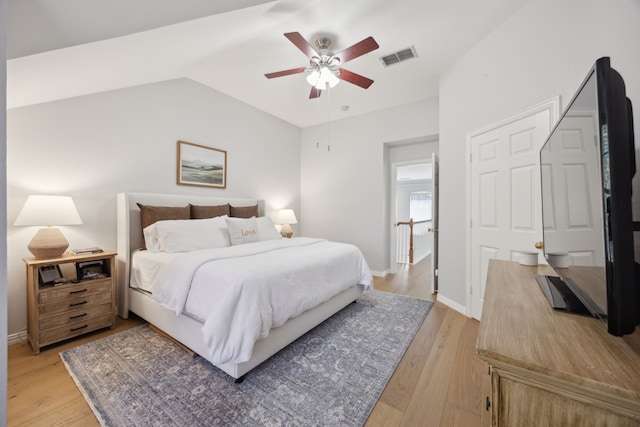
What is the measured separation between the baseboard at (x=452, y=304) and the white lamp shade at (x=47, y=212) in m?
3.87

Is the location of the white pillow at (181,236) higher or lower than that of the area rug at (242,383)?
higher

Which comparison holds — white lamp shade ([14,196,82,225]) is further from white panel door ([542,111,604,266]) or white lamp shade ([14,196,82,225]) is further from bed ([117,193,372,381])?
white panel door ([542,111,604,266])

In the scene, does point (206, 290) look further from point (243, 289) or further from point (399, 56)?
point (399, 56)

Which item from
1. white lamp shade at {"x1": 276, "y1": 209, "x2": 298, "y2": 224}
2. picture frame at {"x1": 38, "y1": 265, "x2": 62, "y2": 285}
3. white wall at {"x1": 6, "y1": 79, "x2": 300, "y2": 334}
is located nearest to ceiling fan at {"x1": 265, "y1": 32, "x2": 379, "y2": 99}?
A: white wall at {"x1": 6, "y1": 79, "x2": 300, "y2": 334}

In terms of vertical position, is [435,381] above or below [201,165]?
below

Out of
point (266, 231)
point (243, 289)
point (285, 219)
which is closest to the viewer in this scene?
point (243, 289)

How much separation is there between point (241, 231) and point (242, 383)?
1687 millimetres

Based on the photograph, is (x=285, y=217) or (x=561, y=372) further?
(x=285, y=217)

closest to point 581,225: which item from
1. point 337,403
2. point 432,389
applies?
point 432,389

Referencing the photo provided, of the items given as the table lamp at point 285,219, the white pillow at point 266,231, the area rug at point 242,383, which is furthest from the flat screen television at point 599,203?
the table lamp at point 285,219

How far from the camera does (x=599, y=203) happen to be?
2.25 feet

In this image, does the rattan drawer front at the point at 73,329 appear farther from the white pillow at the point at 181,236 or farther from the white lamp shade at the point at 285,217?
the white lamp shade at the point at 285,217

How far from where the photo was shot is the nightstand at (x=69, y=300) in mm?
1947

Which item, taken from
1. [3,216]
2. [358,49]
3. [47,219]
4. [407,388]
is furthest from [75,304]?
[358,49]
